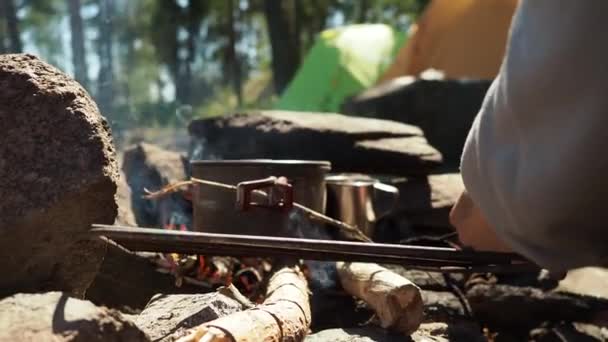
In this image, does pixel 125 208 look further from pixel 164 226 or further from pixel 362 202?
pixel 362 202

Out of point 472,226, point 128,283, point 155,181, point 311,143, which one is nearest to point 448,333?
point 472,226

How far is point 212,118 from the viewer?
10.5 ft

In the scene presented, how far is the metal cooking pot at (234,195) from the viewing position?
2.09 m

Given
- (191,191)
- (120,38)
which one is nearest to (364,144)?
(191,191)

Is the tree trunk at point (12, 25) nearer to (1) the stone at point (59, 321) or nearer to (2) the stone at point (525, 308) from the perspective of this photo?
(2) the stone at point (525, 308)

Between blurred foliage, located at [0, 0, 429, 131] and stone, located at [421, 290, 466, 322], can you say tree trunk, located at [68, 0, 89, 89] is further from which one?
stone, located at [421, 290, 466, 322]

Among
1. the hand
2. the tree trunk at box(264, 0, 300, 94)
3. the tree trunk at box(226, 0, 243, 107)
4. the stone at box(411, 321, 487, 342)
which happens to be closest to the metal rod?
the hand

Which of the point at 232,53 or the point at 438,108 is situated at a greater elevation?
the point at 232,53

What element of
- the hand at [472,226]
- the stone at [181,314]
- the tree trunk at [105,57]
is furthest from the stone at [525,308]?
the tree trunk at [105,57]

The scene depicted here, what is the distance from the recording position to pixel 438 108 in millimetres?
4273

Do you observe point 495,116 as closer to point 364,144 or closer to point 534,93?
point 534,93

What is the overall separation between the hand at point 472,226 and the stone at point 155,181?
1.40 meters

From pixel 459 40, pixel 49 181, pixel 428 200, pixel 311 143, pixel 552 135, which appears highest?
pixel 459 40

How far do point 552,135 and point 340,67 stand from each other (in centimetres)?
636
